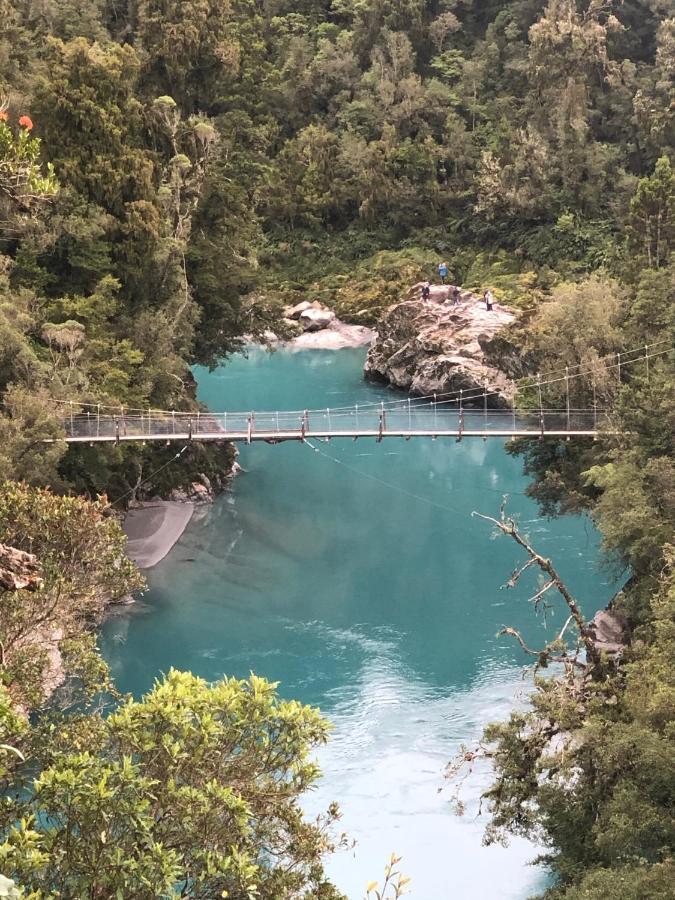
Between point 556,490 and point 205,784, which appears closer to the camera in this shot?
point 205,784

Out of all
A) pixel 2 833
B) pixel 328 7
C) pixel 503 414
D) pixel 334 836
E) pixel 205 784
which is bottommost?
pixel 334 836

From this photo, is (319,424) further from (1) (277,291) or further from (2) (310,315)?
(1) (277,291)

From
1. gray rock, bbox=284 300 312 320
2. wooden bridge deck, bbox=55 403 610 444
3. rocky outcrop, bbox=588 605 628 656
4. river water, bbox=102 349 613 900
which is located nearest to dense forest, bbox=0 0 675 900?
rocky outcrop, bbox=588 605 628 656

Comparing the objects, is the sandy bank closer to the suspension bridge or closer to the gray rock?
the suspension bridge

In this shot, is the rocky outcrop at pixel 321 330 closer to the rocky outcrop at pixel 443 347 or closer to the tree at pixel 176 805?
the rocky outcrop at pixel 443 347

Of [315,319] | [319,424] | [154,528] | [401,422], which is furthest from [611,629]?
[315,319]

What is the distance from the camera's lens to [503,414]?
18.3 meters

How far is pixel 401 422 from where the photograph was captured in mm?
18734

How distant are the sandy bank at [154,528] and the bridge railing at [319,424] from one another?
2.79 metres

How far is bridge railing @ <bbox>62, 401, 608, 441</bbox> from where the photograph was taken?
17094 mm

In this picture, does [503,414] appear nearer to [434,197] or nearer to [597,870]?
[597,870]

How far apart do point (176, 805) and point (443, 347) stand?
23.9m

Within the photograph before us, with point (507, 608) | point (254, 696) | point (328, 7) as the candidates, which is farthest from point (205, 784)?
point (328, 7)

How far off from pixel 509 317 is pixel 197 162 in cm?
1084
